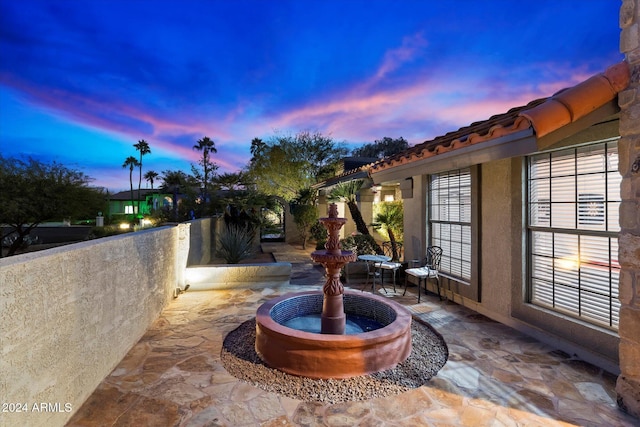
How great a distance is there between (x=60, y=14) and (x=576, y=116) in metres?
15.1

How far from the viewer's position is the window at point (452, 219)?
6062mm

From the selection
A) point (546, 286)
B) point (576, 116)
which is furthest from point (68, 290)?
point (546, 286)

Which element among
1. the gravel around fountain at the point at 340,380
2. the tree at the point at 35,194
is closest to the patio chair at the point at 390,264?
the gravel around fountain at the point at 340,380

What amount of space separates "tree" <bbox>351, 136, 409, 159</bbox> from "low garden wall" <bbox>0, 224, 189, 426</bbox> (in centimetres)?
3299

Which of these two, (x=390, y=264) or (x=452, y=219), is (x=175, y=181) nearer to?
(x=390, y=264)

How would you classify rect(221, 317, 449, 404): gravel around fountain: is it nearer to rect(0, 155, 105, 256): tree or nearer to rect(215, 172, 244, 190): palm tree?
rect(0, 155, 105, 256): tree

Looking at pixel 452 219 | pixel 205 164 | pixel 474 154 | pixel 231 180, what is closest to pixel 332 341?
pixel 474 154

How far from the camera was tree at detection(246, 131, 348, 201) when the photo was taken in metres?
22.3

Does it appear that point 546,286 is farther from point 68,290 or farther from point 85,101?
→ point 85,101

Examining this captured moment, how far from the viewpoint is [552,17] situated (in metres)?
9.07

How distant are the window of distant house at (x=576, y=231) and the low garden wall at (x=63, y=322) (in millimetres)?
5974

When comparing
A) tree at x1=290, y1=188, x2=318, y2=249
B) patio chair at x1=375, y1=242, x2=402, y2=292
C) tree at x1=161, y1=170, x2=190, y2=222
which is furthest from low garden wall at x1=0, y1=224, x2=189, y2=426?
tree at x1=161, y1=170, x2=190, y2=222

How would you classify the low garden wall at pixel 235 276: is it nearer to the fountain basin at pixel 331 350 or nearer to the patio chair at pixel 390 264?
the patio chair at pixel 390 264

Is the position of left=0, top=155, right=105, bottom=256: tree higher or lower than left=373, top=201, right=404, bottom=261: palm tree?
higher
